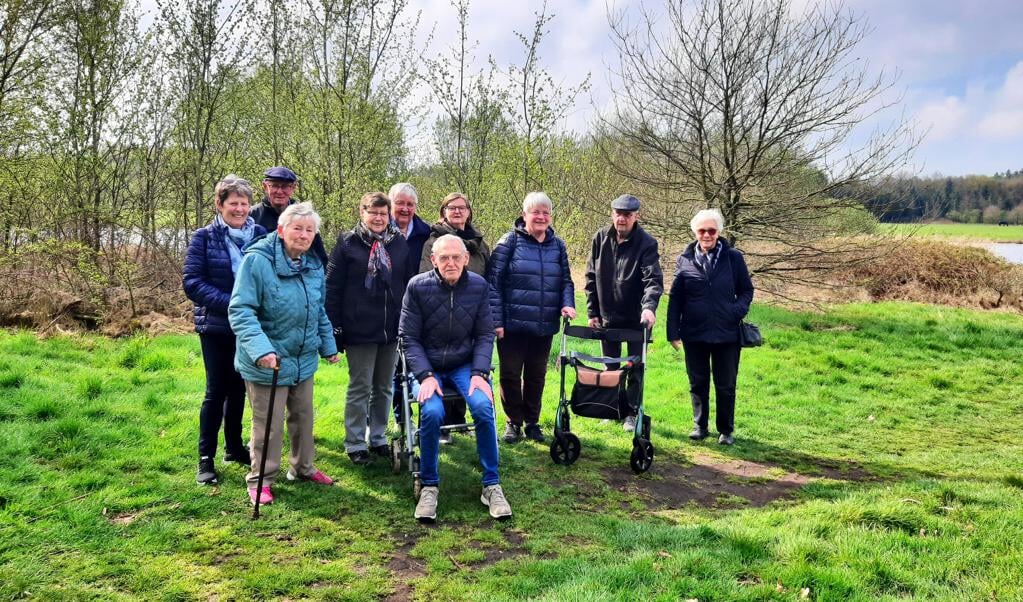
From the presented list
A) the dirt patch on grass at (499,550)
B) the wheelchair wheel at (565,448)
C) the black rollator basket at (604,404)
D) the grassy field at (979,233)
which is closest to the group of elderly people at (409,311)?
the dirt patch on grass at (499,550)

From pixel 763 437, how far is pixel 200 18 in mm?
9925

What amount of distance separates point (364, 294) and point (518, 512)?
1950 mm

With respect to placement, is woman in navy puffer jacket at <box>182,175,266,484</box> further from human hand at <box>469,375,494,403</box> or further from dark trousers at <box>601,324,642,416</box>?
dark trousers at <box>601,324,642,416</box>

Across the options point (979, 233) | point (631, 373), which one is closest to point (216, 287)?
point (631, 373)

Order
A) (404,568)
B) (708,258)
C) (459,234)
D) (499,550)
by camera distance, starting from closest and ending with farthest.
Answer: (404,568) < (499,550) < (459,234) < (708,258)

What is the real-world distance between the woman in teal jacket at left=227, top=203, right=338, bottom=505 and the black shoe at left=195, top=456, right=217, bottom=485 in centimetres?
36

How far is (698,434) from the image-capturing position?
5.97 meters

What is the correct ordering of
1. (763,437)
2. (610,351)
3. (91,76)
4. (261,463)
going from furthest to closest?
(91,76)
(763,437)
(610,351)
(261,463)

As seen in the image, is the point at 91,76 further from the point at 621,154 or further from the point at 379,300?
the point at 621,154

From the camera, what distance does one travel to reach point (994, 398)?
8078 mm

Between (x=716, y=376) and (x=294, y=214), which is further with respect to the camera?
(x=716, y=376)

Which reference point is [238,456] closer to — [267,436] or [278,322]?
[267,436]

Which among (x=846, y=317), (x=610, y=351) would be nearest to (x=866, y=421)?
(x=610, y=351)

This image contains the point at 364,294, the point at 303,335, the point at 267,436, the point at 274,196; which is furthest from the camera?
the point at 274,196
